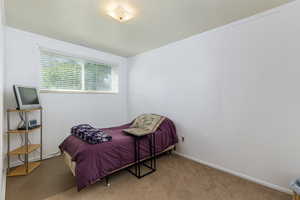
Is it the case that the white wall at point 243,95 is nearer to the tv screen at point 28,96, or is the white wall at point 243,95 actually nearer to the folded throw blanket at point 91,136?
the folded throw blanket at point 91,136

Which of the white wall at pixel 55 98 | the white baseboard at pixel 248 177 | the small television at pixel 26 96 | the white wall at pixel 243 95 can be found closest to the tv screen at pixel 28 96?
the small television at pixel 26 96

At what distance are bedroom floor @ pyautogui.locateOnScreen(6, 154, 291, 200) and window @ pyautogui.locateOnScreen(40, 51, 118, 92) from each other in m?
1.68

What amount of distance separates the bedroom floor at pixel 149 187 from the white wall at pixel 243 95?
0.28 meters

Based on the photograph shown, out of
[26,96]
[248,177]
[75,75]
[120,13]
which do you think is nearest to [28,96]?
[26,96]

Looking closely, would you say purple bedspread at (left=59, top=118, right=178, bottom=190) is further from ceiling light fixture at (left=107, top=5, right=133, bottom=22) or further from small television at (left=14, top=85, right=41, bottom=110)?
ceiling light fixture at (left=107, top=5, right=133, bottom=22)

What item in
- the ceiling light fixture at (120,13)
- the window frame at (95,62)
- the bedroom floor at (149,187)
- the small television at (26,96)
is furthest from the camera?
the window frame at (95,62)

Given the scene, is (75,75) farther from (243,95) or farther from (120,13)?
(243,95)

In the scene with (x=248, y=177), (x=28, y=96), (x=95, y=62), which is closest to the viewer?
(x=248, y=177)

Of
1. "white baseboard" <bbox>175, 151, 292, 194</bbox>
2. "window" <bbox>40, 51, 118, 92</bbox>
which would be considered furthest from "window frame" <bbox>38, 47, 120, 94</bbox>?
"white baseboard" <bbox>175, 151, 292, 194</bbox>

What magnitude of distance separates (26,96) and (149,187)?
241cm

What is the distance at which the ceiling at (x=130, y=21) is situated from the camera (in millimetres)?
1756

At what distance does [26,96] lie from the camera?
2236 millimetres

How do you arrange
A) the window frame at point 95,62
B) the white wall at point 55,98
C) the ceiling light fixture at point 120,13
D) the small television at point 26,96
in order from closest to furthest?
the ceiling light fixture at point 120,13 → the small television at point 26,96 → the white wall at point 55,98 → the window frame at point 95,62

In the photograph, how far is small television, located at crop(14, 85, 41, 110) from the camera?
2086 millimetres
